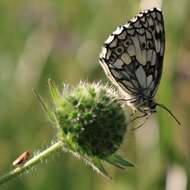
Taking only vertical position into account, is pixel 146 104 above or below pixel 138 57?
below

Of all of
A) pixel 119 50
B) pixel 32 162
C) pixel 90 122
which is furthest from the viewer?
pixel 119 50

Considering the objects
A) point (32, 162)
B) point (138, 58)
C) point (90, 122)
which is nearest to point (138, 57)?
point (138, 58)

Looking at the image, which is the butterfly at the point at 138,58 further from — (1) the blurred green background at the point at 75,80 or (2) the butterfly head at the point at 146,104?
(1) the blurred green background at the point at 75,80

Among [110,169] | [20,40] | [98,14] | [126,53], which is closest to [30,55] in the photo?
[20,40]

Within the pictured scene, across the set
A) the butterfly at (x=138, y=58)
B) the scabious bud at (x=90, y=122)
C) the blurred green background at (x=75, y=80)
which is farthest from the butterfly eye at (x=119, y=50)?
the blurred green background at (x=75, y=80)

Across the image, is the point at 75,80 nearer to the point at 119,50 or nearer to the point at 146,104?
the point at 146,104

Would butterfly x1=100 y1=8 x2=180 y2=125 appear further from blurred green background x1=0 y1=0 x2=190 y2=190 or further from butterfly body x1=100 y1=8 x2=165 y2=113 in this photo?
blurred green background x1=0 y1=0 x2=190 y2=190

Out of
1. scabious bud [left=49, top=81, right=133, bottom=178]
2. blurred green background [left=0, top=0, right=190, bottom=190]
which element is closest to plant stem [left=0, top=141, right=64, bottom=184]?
scabious bud [left=49, top=81, right=133, bottom=178]

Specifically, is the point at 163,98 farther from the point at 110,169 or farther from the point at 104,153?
the point at 104,153
